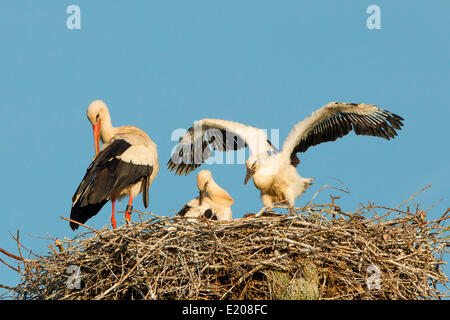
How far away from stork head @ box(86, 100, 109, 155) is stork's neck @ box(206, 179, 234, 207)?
4.51ft

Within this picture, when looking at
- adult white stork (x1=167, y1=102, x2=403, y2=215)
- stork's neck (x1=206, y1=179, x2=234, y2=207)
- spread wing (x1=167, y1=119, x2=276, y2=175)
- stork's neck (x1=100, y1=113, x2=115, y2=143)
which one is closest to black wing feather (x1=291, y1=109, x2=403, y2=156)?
adult white stork (x1=167, y1=102, x2=403, y2=215)

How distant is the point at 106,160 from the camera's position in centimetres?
705

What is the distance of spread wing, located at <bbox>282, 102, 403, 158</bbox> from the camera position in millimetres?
7477

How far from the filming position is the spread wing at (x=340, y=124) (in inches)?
294

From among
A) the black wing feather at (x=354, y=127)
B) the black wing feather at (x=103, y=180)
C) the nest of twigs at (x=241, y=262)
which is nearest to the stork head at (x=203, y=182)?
the black wing feather at (x=103, y=180)

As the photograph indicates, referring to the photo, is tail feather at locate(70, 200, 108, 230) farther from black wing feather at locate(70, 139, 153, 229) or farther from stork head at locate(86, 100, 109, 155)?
stork head at locate(86, 100, 109, 155)

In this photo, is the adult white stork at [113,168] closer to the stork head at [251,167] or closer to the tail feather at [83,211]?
the tail feather at [83,211]

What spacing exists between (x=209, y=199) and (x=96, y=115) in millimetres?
1619

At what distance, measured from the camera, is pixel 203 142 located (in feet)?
29.4

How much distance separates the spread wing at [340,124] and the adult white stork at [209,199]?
0.89 m

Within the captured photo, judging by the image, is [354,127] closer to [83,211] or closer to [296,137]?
[296,137]

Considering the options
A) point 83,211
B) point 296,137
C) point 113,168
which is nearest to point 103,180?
point 113,168

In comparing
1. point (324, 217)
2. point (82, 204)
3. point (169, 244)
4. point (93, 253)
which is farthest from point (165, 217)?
point (82, 204)
